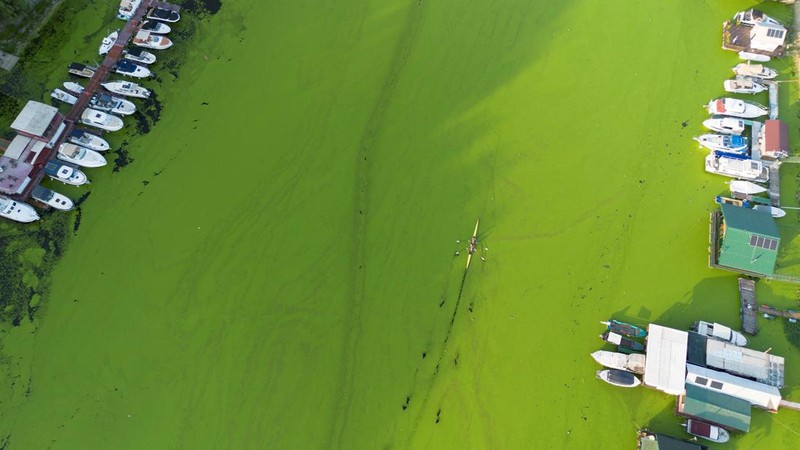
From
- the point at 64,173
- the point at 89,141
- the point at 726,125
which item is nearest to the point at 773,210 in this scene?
the point at 726,125

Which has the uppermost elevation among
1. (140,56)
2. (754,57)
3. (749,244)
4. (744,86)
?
(754,57)

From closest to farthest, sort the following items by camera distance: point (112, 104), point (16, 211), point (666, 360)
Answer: point (666, 360) → point (16, 211) → point (112, 104)

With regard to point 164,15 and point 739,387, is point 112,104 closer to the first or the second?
point 164,15

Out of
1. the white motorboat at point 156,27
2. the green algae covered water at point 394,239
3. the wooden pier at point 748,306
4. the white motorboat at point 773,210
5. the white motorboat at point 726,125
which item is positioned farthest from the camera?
the white motorboat at point 156,27

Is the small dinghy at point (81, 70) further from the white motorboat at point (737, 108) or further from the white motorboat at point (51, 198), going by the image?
the white motorboat at point (737, 108)

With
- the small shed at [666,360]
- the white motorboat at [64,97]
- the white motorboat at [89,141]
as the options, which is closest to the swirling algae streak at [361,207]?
the small shed at [666,360]

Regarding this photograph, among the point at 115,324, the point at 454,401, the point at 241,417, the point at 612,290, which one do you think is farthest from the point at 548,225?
the point at 115,324

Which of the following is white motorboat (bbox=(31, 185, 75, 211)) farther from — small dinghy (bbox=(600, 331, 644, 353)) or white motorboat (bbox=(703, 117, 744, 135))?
white motorboat (bbox=(703, 117, 744, 135))
